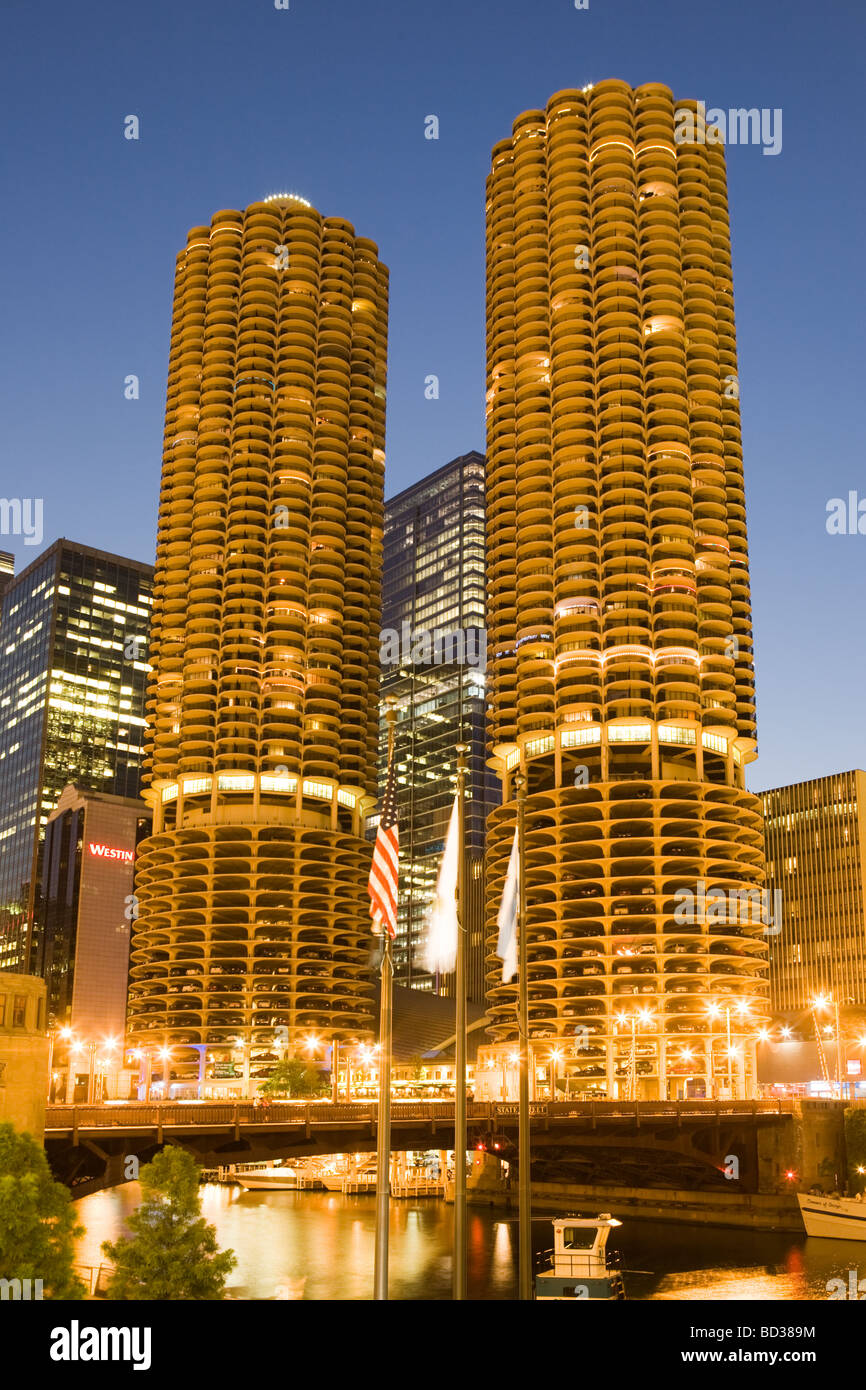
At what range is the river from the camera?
3364 inches

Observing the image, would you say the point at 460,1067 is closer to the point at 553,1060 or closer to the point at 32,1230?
the point at 32,1230

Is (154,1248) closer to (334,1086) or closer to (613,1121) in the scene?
(613,1121)

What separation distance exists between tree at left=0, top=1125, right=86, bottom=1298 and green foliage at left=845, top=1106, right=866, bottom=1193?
92.0 metres

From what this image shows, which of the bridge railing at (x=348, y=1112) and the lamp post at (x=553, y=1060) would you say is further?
the lamp post at (x=553, y=1060)

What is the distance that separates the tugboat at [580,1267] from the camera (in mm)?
66875

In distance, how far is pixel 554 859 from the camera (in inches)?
7520

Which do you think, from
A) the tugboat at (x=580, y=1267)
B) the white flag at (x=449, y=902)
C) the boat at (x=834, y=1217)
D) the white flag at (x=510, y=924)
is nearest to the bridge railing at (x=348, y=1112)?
the boat at (x=834, y=1217)

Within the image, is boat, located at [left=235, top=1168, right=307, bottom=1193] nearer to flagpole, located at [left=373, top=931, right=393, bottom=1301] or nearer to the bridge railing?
the bridge railing

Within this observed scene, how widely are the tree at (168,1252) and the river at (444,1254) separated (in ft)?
79.5

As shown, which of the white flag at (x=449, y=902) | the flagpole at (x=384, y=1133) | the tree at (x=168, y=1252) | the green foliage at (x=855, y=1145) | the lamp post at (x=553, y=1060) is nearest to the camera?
the flagpole at (x=384, y=1133)

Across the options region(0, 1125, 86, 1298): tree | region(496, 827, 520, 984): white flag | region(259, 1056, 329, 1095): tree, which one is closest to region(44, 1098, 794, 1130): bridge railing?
region(0, 1125, 86, 1298): tree

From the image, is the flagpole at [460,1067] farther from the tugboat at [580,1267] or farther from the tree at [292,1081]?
the tree at [292,1081]
